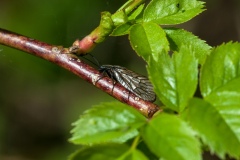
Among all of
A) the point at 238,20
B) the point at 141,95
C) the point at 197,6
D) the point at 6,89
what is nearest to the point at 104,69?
the point at 141,95

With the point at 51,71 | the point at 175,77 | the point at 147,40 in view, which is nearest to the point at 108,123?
the point at 175,77

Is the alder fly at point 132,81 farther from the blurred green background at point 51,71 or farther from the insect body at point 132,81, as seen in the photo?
the blurred green background at point 51,71

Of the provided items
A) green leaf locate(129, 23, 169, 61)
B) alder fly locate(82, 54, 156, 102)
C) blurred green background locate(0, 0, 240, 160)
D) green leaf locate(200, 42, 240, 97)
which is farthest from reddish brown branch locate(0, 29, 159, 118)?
blurred green background locate(0, 0, 240, 160)

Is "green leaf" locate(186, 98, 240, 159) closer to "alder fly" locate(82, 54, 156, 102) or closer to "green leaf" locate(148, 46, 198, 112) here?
"green leaf" locate(148, 46, 198, 112)

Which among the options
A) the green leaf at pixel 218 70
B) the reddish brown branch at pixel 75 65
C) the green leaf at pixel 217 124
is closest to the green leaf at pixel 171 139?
the green leaf at pixel 217 124

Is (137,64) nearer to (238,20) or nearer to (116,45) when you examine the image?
(116,45)

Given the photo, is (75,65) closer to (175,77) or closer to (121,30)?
(121,30)
